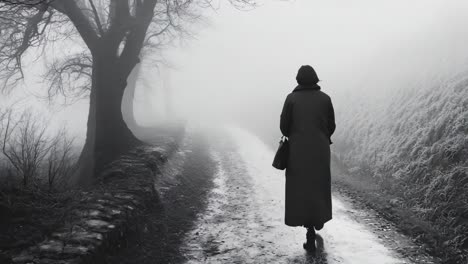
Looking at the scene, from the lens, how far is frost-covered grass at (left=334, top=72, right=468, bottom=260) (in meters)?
6.69

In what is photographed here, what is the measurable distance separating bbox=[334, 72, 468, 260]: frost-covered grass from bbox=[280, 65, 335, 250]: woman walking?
6.47ft

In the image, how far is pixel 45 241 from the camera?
16.3 feet

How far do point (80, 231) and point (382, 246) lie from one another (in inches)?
171

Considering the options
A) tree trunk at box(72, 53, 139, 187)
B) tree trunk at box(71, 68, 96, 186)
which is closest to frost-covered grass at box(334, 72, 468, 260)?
tree trunk at box(72, 53, 139, 187)

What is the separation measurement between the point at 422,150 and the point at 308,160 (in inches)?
195

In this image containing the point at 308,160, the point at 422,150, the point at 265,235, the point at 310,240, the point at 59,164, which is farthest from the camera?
the point at 422,150

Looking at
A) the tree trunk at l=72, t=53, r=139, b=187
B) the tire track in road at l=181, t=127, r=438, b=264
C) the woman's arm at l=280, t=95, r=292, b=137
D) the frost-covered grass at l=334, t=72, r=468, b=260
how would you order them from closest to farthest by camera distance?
the tire track in road at l=181, t=127, r=438, b=264 < the woman's arm at l=280, t=95, r=292, b=137 < the frost-covered grass at l=334, t=72, r=468, b=260 < the tree trunk at l=72, t=53, r=139, b=187

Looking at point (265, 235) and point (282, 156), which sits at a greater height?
point (282, 156)

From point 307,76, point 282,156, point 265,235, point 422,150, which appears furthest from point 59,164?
point 422,150

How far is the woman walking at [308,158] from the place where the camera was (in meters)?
5.57

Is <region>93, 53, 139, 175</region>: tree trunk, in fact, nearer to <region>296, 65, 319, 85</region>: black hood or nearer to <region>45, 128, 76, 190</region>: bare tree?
<region>45, 128, 76, 190</region>: bare tree

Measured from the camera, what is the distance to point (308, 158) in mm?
5598

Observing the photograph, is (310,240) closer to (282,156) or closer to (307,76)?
(282,156)

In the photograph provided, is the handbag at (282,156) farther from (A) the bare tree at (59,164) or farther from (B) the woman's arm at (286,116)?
(A) the bare tree at (59,164)
